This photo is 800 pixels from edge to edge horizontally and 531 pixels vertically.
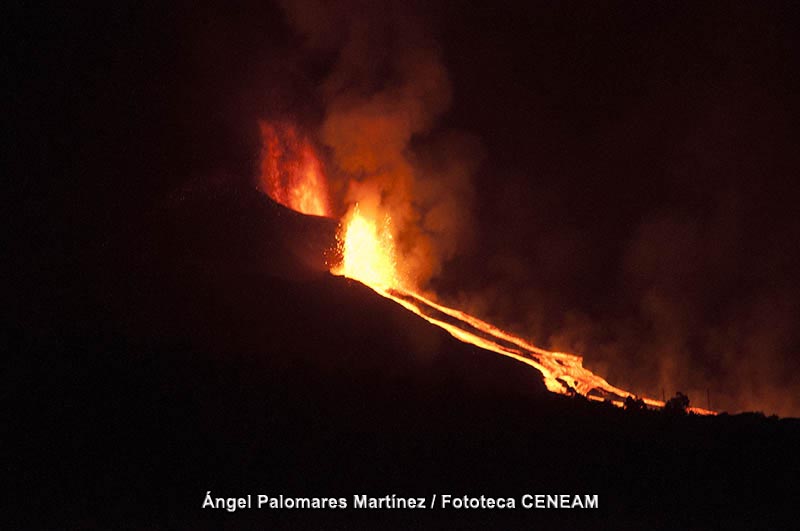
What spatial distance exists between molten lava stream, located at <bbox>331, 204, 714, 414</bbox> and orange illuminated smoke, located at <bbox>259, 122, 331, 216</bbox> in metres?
1.32

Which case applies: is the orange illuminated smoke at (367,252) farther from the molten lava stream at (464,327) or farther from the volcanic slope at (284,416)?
the volcanic slope at (284,416)

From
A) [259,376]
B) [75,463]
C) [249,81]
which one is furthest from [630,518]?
[249,81]

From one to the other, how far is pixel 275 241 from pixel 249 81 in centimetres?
529

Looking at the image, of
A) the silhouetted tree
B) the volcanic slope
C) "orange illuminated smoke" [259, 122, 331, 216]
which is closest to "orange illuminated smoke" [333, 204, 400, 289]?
"orange illuminated smoke" [259, 122, 331, 216]

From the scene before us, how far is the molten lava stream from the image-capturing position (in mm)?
24062

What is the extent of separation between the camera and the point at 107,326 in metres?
21.2

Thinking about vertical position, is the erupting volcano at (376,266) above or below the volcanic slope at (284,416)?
above

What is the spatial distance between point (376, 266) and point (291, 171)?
3.63 m

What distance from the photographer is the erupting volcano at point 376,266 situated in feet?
80.4

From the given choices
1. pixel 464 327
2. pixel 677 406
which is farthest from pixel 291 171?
pixel 677 406

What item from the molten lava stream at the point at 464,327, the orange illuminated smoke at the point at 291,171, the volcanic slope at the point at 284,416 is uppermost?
the orange illuminated smoke at the point at 291,171

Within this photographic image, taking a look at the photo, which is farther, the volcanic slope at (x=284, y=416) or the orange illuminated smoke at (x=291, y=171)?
the orange illuminated smoke at (x=291, y=171)

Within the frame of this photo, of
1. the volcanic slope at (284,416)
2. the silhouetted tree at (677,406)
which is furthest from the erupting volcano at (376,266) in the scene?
the volcanic slope at (284,416)

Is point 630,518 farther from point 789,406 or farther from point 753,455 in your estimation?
point 789,406
